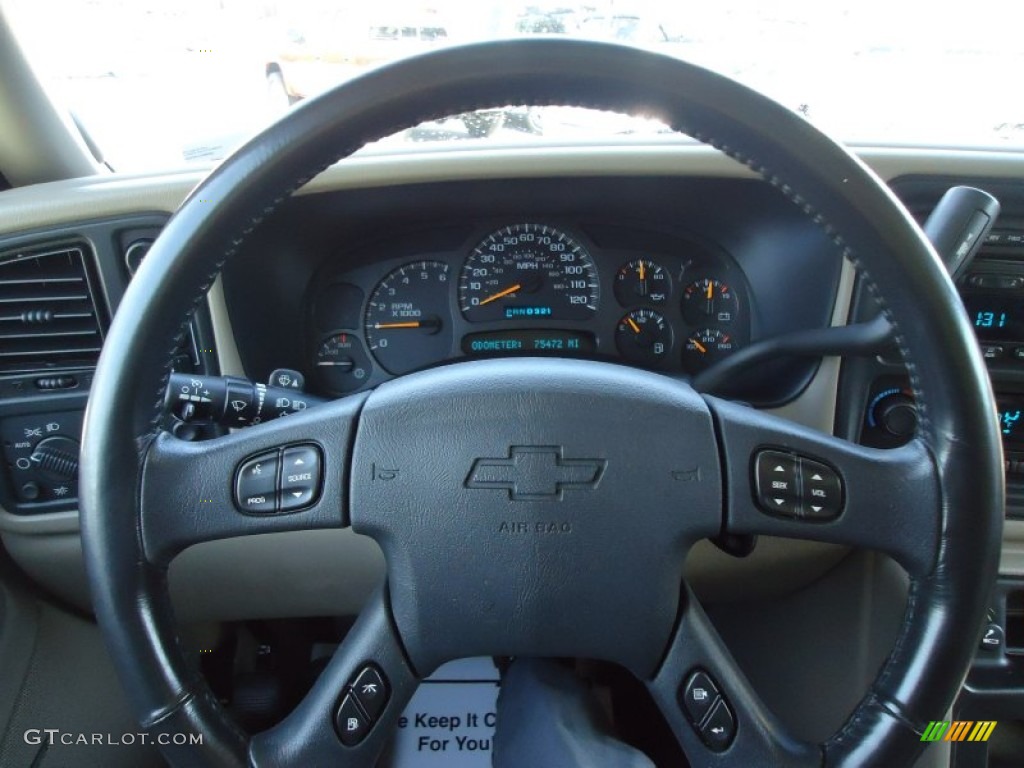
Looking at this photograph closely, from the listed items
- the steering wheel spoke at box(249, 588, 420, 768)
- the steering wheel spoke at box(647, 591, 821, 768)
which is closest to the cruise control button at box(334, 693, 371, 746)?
the steering wheel spoke at box(249, 588, 420, 768)

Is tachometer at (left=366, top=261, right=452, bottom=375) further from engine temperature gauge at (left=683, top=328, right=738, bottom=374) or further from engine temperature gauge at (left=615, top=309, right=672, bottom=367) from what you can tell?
engine temperature gauge at (left=683, top=328, right=738, bottom=374)

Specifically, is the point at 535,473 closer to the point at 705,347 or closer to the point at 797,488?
the point at 797,488

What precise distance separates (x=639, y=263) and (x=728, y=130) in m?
0.90

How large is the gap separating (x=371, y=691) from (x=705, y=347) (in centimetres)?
106

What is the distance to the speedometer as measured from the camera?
1658 millimetres

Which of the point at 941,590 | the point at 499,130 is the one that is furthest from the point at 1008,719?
the point at 499,130

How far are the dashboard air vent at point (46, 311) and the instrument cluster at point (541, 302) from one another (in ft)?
1.35

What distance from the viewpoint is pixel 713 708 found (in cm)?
89

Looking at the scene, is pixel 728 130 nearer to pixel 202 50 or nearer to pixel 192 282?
pixel 192 282

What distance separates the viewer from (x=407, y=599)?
0.90 metres

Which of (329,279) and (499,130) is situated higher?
(499,130)

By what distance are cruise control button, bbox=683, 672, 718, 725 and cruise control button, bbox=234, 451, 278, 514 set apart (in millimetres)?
478
